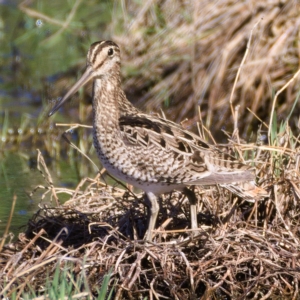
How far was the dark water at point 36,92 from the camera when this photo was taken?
22.5 feet

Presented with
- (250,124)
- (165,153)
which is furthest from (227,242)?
(250,124)

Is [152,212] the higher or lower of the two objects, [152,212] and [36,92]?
the lower

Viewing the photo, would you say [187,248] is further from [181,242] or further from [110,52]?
[110,52]

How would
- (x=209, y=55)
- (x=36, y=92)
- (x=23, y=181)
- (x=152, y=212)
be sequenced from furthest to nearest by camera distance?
(x=36, y=92)
(x=209, y=55)
(x=23, y=181)
(x=152, y=212)

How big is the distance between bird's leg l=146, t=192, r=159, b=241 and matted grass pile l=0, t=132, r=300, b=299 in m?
0.07

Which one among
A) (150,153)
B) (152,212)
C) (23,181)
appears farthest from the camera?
(23,181)

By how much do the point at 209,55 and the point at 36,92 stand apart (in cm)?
212

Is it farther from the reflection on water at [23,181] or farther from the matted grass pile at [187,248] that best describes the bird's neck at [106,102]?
the reflection on water at [23,181]

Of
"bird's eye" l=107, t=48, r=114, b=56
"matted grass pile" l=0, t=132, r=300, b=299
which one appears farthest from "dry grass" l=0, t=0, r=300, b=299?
"bird's eye" l=107, t=48, r=114, b=56

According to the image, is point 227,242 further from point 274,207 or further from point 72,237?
point 72,237

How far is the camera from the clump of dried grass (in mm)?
7797

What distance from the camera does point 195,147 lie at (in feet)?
16.1

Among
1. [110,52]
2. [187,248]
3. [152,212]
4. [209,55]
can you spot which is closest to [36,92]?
[209,55]

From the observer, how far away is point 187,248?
4902 mm
